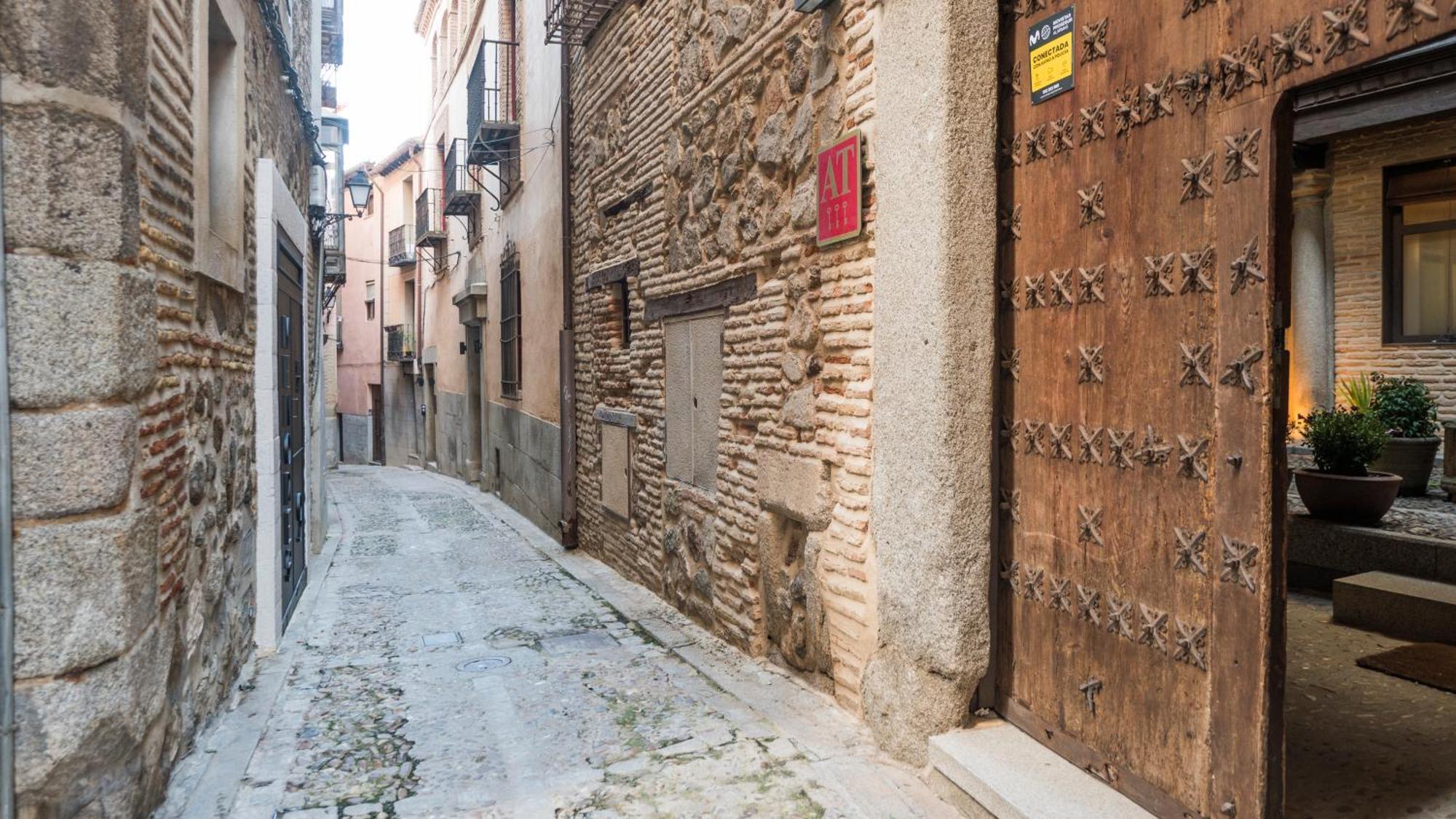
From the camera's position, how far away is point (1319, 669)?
14.7ft

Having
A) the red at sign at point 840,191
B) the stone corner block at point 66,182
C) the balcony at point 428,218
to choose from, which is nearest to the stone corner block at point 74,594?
the stone corner block at point 66,182

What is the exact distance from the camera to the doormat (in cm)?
423

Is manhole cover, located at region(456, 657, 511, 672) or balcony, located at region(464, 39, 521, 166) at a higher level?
balcony, located at region(464, 39, 521, 166)

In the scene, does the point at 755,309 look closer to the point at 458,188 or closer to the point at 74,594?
the point at 74,594

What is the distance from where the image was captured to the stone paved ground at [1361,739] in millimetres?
3016

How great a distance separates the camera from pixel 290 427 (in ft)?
22.1

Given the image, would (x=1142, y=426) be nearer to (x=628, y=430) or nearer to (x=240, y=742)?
(x=240, y=742)

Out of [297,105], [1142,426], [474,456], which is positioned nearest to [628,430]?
[297,105]

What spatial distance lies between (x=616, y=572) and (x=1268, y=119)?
6.69m

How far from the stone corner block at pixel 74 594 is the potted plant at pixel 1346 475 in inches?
269

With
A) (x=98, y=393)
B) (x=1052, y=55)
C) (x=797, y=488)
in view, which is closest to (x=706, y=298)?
(x=797, y=488)

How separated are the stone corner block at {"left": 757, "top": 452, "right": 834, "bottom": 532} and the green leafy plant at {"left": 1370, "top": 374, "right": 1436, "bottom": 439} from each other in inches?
235

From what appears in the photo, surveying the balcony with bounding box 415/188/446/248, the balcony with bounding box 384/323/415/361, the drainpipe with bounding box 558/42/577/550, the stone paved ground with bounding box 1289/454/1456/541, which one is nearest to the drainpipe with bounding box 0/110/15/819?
the drainpipe with bounding box 558/42/577/550

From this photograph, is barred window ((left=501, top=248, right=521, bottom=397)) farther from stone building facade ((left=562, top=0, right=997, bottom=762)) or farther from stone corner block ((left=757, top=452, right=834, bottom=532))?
stone corner block ((left=757, top=452, right=834, bottom=532))
